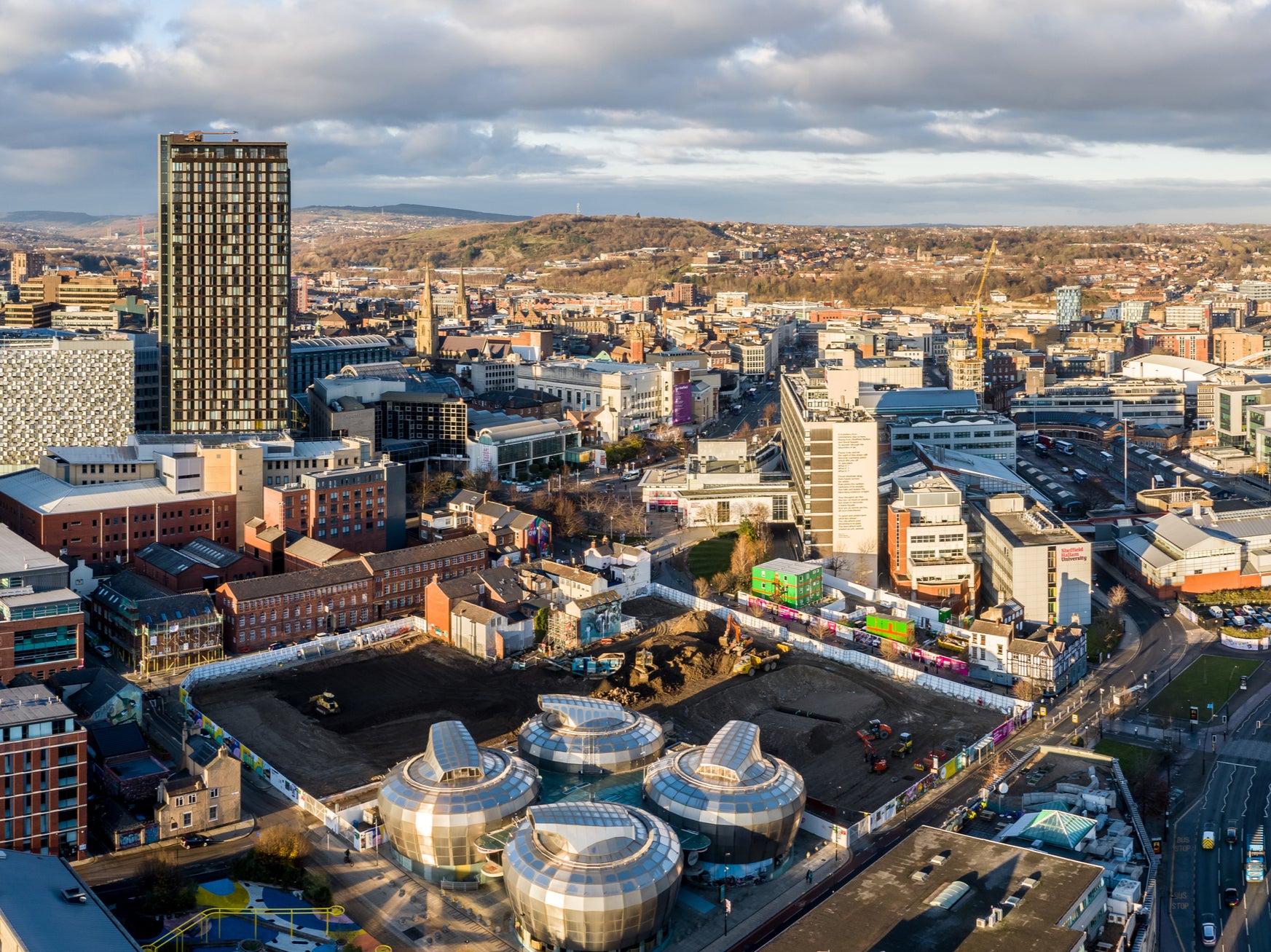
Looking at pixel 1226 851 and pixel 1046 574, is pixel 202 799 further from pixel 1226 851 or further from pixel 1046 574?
pixel 1046 574

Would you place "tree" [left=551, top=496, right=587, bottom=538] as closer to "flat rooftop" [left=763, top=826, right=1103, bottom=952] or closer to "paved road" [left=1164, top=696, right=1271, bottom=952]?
"paved road" [left=1164, top=696, right=1271, bottom=952]

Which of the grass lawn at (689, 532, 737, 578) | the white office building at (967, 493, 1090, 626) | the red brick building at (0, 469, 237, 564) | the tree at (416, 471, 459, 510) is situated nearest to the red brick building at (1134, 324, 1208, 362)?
the grass lawn at (689, 532, 737, 578)

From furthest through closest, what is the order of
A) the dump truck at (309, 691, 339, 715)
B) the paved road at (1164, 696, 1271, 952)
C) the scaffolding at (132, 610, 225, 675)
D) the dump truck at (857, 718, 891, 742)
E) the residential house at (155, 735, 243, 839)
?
the scaffolding at (132, 610, 225, 675) → the dump truck at (309, 691, 339, 715) → the dump truck at (857, 718, 891, 742) → the residential house at (155, 735, 243, 839) → the paved road at (1164, 696, 1271, 952)

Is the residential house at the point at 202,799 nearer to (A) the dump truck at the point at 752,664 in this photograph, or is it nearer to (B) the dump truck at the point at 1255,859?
(A) the dump truck at the point at 752,664

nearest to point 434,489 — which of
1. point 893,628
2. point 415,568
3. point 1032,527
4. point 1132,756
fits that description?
point 415,568

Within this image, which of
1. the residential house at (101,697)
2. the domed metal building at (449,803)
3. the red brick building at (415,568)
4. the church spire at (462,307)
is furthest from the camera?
the church spire at (462,307)

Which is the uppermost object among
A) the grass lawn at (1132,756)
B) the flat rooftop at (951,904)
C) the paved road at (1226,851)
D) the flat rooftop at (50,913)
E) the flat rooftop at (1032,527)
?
the flat rooftop at (1032,527)

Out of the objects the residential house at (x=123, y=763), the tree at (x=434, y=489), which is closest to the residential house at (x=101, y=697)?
→ the residential house at (x=123, y=763)
